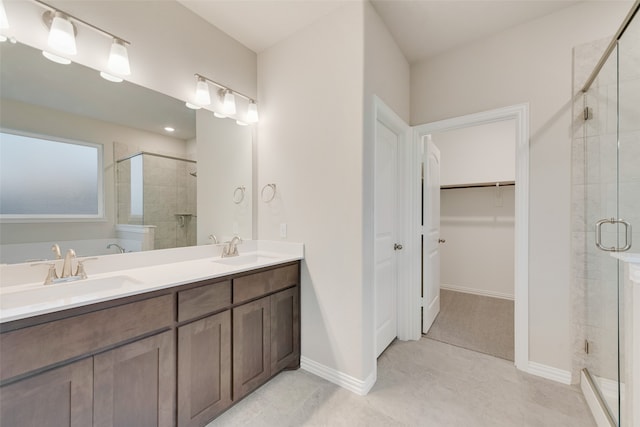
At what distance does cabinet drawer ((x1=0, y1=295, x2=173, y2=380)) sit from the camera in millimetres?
897

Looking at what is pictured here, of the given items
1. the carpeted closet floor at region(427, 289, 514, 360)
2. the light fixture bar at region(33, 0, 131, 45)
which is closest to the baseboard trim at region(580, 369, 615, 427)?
the carpeted closet floor at region(427, 289, 514, 360)

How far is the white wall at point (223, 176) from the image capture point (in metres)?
2.07

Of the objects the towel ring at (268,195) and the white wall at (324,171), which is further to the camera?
the towel ring at (268,195)

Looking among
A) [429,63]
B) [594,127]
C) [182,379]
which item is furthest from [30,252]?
[594,127]

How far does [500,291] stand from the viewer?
12.1 feet

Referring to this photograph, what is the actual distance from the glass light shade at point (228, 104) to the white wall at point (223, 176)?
0.35ft

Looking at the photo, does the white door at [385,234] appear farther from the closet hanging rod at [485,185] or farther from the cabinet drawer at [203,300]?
the closet hanging rod at [485,185]

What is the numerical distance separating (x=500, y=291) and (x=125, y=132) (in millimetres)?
4676

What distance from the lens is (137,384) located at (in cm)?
119

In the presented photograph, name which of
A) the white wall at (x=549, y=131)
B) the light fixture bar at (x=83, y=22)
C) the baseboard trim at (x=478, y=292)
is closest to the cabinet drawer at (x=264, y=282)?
the light fixture bar at (x=83, y=22)

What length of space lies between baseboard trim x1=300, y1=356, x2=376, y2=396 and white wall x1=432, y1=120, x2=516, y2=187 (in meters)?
3.16

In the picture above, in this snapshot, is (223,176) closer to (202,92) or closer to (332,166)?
(202,92)

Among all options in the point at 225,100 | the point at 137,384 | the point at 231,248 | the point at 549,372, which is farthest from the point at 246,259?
the point at 549,372

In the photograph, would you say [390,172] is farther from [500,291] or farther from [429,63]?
[500,291]
